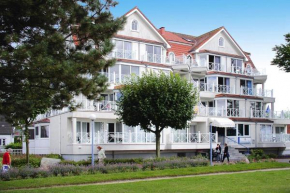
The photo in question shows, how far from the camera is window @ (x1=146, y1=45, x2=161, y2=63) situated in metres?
44.6

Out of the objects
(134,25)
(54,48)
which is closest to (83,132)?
(134,25)

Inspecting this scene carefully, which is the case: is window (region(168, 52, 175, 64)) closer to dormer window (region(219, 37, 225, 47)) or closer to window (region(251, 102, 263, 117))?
dormer window (region(219, 37, 225, 47))

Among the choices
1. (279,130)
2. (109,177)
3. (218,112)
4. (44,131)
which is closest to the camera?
(109,177)

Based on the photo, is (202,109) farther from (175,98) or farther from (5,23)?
(5,23)

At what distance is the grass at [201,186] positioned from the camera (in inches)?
691

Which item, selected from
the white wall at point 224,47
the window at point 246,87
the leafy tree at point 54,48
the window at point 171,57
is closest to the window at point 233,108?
the window at point 246,87

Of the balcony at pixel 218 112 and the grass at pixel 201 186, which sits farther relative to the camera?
the balcony at pixel 218 112

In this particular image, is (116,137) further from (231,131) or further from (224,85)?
(224,85)

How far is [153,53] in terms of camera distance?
1778 inches

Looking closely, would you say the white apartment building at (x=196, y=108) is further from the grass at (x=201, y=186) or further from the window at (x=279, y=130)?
the grass at (x=201, y=186)

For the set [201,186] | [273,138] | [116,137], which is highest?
[116,137]

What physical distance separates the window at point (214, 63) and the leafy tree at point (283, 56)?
346 inches

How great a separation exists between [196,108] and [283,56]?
9.89 meters

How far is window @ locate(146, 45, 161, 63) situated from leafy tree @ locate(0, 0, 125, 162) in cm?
2736
